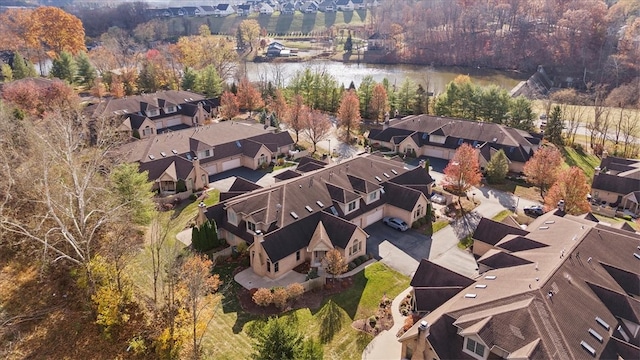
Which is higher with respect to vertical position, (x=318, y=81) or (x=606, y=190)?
(x=318, y=81)

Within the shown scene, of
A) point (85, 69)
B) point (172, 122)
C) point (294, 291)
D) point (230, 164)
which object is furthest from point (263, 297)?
point (85, 69)

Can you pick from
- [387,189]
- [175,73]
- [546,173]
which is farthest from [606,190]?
[175,73]

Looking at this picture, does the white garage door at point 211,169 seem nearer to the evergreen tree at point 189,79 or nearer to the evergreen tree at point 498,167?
the evergreen tree at point 498,167

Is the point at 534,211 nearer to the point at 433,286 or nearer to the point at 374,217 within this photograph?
the point at 374,217

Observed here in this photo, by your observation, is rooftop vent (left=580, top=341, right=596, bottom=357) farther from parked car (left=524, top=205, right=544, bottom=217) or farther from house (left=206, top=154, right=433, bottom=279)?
parked car (left=524, top=205, right=544, bottom=217)

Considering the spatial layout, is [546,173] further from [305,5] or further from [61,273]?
[305,5]

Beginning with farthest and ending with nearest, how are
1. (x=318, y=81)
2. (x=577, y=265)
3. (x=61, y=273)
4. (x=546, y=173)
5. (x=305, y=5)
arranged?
(x=305, y=5)
(x=318, y=81)
(x=546, y=173)
(x=61, y=273)
(x=577, y=265)

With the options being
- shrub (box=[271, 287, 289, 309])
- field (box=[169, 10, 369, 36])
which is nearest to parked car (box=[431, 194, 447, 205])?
shrub (box=[271, 287, 289, 309])
